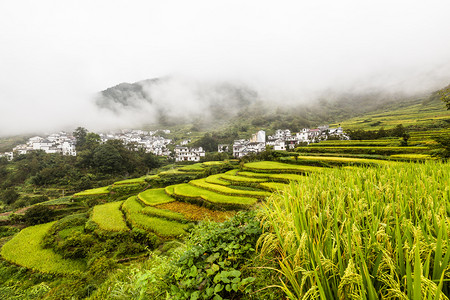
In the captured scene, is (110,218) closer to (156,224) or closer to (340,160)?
(156,224)

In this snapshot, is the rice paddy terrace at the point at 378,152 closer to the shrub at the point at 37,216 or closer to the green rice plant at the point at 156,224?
the green rice plant at the point at 156,224

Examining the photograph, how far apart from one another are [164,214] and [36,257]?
8.48 metres

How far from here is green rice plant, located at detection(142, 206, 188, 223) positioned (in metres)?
14.2

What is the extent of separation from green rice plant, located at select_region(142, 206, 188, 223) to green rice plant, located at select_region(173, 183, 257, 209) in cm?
236

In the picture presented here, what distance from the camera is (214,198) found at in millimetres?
15875

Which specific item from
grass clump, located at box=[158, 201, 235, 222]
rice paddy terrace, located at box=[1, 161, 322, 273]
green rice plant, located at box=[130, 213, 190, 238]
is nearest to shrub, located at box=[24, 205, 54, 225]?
rice paddy terrace, located at box=[1, 161, 322, 273]

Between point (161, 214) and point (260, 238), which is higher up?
point (260, 238)

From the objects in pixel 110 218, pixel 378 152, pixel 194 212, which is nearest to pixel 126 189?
pixel 110 218

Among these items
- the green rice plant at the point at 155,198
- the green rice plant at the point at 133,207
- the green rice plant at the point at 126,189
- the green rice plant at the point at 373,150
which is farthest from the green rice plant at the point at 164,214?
the green rice plant at the point at 373,150

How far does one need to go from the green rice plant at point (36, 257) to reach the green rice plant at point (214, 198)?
27.9 ft

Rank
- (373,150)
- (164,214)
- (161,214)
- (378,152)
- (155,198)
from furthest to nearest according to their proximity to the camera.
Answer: (373,150) < (378,152) < (155,198) < (161,214) < (164,214)

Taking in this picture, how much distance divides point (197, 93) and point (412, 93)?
559ft

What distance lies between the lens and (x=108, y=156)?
43250mm

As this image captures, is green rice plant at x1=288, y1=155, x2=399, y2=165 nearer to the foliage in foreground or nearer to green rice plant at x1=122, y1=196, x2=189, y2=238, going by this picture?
green rice plant at x1=122, y1=196, x2=189, y2=238
